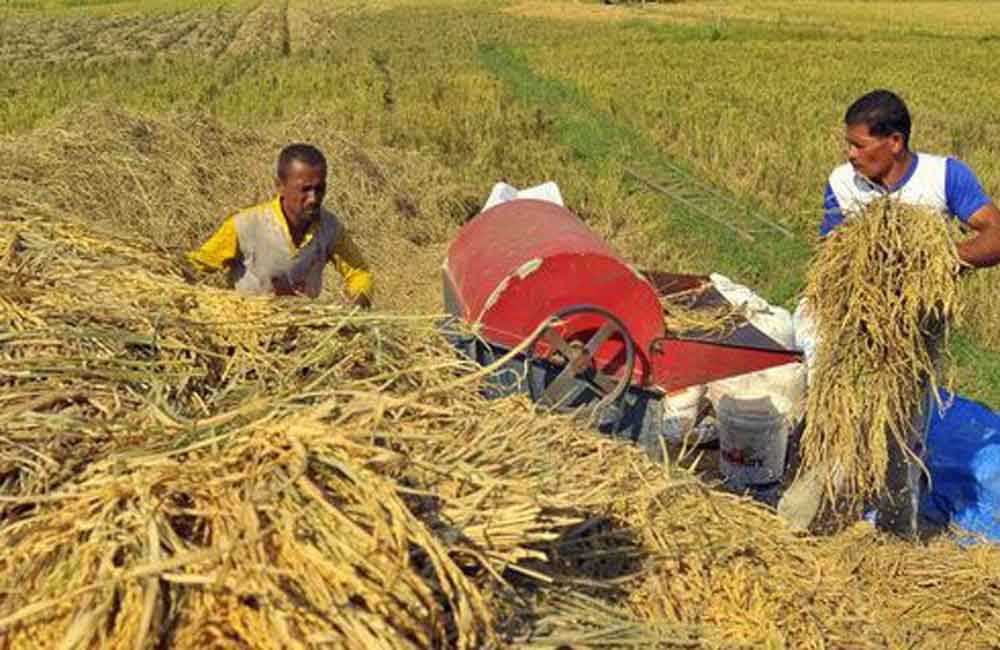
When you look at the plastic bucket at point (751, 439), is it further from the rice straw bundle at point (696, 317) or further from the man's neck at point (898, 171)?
the man's neck at point (898, 171)

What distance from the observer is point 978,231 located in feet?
14.0

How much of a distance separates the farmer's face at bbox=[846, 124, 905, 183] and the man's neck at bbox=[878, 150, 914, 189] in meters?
0.02

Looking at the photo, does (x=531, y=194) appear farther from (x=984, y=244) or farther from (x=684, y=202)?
(x=684, y=202)

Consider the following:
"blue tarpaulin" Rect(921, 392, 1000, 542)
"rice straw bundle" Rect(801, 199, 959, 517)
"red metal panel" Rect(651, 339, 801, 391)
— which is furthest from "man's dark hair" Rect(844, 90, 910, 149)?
"blue tarpaulin" Rect(921, 392, 1000, 542)

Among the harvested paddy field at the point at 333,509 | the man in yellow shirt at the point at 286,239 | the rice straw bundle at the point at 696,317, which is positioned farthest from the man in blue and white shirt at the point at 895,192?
the man in yellow shirt at the point at 286,239

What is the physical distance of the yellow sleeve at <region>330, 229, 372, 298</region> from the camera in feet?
16.0

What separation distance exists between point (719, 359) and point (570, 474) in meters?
3.01

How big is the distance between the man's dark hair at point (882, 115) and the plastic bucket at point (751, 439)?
5.35ft

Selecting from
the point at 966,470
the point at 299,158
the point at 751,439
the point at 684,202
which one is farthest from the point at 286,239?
the point at 684,202

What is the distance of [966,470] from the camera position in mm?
5574

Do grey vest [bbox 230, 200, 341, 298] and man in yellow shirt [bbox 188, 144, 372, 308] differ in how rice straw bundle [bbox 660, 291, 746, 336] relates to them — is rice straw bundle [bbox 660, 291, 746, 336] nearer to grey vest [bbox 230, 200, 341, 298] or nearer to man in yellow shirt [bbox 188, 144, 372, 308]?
man in yellow shirt [bbox 188, 144, 372, 308]

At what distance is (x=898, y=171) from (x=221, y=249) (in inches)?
114

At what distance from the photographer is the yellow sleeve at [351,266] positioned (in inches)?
193

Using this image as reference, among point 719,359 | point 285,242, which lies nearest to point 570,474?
point 285,242
